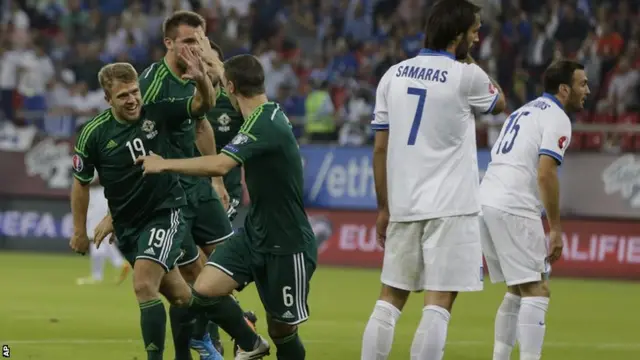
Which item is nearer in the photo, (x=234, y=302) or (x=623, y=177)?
(x=234, y=302)

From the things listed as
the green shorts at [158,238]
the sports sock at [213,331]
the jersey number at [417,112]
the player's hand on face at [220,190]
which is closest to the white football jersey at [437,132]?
the jersey number at [417,112]

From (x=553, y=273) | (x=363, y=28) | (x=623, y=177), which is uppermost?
(x=363, y=28)

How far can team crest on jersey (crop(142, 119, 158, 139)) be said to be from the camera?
917 centimetres

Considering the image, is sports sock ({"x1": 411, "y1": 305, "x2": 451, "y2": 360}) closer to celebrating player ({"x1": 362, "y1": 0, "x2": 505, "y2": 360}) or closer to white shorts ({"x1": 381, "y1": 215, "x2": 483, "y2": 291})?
celebrating player ({"x1": 362, "y1": 0, "x2": 505, "y2": 360})

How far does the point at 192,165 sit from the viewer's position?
7738 mm

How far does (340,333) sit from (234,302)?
12.0 feet

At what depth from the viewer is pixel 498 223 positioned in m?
9.27

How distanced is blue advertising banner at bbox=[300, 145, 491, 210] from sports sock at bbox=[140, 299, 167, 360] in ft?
37.0

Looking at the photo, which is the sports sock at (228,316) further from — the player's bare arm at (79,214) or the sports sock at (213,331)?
the sports sock at (213,331)

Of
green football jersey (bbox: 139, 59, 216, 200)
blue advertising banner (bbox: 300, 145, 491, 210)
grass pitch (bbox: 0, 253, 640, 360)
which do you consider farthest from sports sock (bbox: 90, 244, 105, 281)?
green football jersey (bbox: 139, 59, 216, 200)

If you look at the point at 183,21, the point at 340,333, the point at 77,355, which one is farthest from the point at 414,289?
the point at 340,333

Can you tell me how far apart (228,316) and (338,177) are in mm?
11662

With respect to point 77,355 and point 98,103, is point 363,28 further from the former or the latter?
point 77,355

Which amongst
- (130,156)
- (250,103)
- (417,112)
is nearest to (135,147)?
(130,156)
